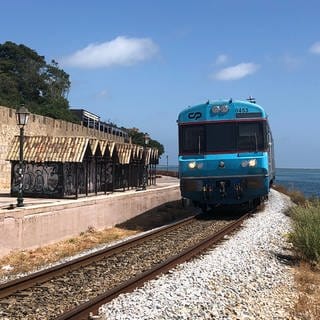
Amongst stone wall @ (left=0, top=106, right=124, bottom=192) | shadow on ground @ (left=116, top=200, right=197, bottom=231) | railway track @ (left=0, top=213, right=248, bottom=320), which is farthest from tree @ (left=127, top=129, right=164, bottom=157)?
railway track @ (left=0, top=213, right=248, bottom=320)

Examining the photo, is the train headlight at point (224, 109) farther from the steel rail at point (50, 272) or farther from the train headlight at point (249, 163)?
the steel rail at point (50, 272)

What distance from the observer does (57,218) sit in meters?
15.4

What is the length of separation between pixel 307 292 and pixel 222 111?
9.69 m

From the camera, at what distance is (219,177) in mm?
17188

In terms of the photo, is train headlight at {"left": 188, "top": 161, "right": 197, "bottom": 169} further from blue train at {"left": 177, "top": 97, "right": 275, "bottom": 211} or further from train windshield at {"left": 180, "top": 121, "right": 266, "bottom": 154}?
train windshield at {"left": 180, "top": 121, "right": 266, "bottom": 154}

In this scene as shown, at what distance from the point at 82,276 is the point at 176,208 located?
16.5 m

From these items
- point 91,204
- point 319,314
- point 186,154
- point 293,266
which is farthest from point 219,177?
point 319,314

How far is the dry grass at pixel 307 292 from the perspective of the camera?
7059 mm

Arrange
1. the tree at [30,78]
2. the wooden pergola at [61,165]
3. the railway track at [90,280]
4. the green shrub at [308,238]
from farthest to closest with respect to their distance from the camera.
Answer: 1. the tree at [30,78]
2. the wooden pergola at [61,165]
3. the green shrub at [308,238]
4. the railway track at [90,280]

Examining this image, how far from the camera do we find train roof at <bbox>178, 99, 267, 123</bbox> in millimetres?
17125

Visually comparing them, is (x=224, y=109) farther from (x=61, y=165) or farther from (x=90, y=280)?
(x=90, y=280)

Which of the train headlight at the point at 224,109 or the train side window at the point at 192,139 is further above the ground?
the train headlight at the point at 224,109

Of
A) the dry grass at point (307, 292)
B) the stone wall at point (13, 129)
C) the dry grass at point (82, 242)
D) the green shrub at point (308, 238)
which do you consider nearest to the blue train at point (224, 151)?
the dry grass at point (82, 242)

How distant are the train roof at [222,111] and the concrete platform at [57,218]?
4.41 m
